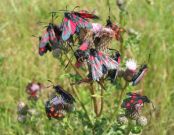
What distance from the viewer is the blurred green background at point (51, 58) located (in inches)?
173

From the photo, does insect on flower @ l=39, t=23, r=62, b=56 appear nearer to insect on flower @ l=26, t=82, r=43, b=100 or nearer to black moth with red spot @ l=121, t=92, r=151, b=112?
black moth with red spot @ l=121, t=92, r=151, b=112

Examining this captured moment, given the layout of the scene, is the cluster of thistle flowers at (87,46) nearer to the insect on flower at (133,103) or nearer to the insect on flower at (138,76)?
the insect on flower at (138,76)

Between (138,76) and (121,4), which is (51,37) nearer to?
(138,76)

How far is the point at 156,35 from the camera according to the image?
5117 millimetres

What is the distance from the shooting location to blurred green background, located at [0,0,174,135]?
4.41 m

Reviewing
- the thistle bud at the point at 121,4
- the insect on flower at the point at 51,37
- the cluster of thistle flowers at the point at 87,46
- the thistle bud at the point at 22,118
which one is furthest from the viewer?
the thistle bud at the point at 22,118

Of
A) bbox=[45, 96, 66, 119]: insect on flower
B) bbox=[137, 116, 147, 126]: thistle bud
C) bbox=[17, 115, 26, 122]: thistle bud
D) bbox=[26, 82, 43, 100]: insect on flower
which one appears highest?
bbox=[45, 96, 66, 119]: insect on flower

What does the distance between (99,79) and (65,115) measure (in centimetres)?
41

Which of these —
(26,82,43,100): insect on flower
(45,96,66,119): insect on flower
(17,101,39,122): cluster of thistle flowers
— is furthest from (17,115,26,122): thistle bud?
(45,96,66,119): insect on flower

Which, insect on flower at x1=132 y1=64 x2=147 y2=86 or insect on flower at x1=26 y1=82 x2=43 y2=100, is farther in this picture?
insect on flower at x1=26 y1=82 x2=43 y2=100

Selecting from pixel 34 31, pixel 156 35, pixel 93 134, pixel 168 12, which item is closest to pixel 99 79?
pixel 93 134

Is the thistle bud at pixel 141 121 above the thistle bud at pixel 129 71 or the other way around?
the other way around

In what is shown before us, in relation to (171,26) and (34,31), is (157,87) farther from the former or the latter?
(34,31)

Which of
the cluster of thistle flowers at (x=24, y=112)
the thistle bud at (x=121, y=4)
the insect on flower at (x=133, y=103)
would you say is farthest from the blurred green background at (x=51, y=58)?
the insect on flower at (x=133, y=103)
